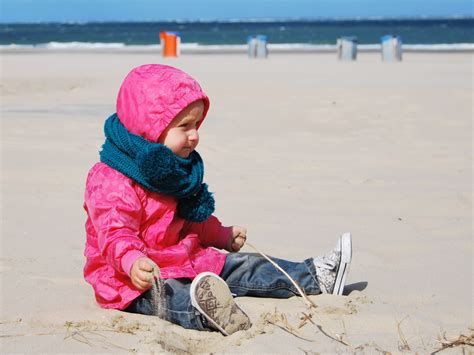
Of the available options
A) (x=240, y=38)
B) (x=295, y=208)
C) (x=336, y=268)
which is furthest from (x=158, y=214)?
(x=240, y=38)

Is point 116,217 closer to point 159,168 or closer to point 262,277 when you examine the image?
point 159,168

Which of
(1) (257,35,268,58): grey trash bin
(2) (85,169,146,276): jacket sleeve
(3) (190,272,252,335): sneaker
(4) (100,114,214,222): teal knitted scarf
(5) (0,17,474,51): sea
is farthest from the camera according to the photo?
(5) (0,17,474,51): sea

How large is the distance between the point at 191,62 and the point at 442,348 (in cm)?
1494

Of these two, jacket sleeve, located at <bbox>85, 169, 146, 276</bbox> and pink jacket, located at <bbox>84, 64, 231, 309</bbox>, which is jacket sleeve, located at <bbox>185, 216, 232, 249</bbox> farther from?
jacket sleeve, located at <bbox>85, 169, 146, 276</bbox>

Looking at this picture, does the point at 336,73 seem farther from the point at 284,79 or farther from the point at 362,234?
the point at 362,234

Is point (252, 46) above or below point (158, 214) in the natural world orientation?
below

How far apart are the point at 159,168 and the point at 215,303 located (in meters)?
0.53

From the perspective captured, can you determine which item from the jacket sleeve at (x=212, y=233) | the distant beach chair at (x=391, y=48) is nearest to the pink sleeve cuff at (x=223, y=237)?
the jacket sleeve at (x=212, y=233)

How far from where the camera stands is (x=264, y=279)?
3.23 metres

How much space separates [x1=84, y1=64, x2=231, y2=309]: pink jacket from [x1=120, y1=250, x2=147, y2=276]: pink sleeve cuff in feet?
0.23

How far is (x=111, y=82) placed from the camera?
39.7 feet

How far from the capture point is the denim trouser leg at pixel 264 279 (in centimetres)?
322

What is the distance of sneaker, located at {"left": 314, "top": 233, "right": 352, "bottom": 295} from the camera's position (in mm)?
3174

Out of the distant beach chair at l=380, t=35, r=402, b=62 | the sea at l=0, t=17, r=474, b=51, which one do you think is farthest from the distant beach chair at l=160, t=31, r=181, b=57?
the distant beach chair at l=380, t=35, r=402, b=62
